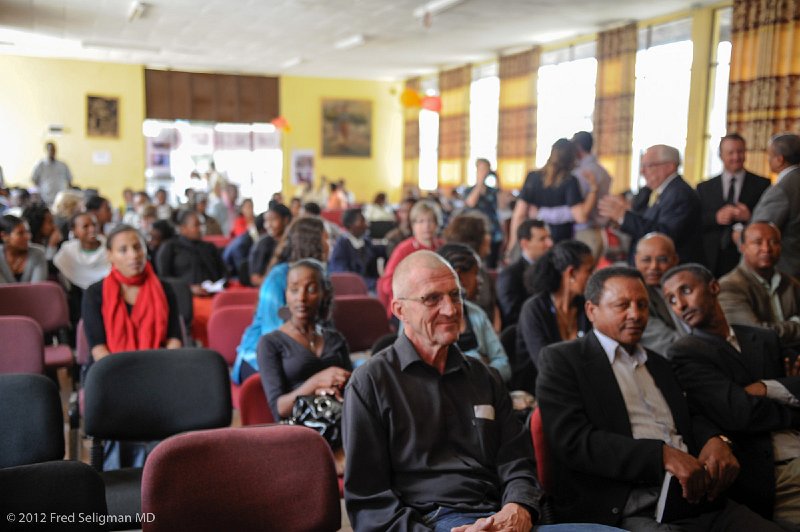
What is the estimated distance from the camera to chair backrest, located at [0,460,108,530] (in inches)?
70.5

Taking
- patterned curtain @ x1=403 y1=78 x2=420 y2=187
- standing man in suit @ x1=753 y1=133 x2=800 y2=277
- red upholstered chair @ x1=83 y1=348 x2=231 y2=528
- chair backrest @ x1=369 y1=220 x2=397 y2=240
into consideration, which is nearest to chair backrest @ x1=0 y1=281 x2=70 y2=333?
red upholstered chair @ x1=83 y1=348 x2=231 y2=528

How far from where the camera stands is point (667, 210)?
15.1 ft

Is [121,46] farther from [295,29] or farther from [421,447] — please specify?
[421,447]

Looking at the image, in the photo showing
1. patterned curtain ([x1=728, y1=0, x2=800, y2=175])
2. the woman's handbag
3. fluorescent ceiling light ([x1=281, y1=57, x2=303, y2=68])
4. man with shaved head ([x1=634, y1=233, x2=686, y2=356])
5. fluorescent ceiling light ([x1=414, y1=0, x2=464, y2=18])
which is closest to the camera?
the woman's handbag

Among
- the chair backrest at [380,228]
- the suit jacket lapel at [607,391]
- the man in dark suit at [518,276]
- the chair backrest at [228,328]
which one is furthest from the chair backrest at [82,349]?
the chair backrest at [380,228]

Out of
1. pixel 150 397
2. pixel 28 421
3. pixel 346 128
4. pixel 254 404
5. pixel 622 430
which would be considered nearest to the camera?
pixel 28 421

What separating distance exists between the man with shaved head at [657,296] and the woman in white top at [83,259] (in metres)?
4.01

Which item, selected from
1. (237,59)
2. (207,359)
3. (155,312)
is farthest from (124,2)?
(207,359)

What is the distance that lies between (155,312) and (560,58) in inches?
424

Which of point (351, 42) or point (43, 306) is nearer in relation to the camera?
point (43, 306)

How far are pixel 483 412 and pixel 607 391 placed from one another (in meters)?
0.58

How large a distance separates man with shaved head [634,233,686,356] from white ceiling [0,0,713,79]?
22.1 feet

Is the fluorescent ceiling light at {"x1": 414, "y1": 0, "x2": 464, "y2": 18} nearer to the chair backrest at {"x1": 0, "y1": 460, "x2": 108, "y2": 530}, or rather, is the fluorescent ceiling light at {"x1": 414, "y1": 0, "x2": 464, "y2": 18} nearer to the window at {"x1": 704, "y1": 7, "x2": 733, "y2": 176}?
the window at {"x1": 704, "y1": 7, "x2": 733, "y2": 176}

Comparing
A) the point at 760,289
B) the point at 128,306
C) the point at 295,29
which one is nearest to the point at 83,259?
the point at 128,306
